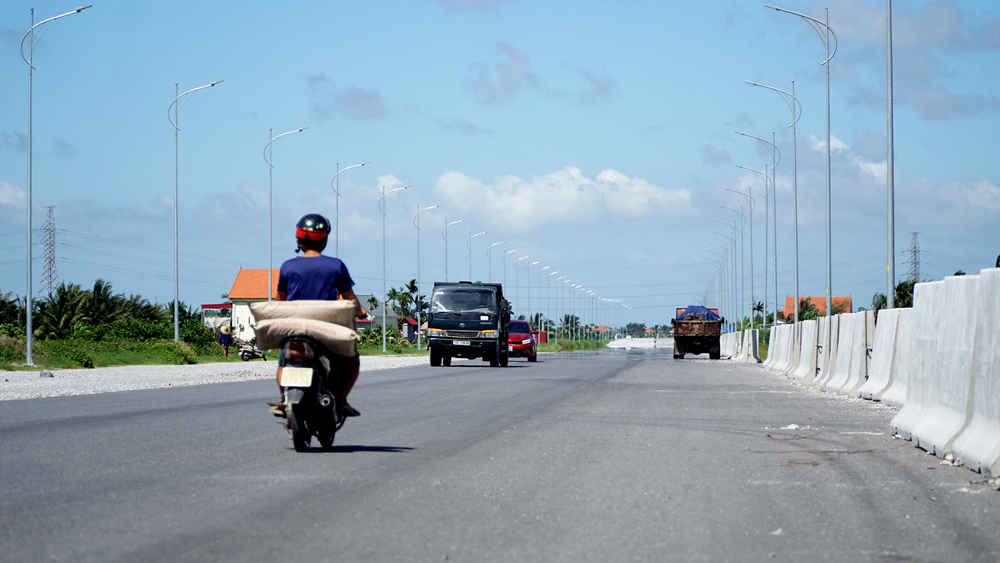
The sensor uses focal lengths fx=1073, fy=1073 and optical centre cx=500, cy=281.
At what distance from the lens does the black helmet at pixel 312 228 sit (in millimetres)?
9000

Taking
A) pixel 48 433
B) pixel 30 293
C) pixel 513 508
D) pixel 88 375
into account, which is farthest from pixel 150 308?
pixel 513 508

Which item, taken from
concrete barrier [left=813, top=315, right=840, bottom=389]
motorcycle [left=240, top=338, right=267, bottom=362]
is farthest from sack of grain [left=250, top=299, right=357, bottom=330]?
motorcycle [left=240, top=338, right=267, bottom=362]

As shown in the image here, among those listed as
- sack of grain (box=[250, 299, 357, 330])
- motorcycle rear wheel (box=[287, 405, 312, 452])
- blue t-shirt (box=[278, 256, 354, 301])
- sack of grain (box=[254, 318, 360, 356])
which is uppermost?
blue t-shirt (box=[278, 256, 354, 301])

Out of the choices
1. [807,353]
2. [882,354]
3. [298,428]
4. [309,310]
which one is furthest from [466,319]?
Result: [309,310]

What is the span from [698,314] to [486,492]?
168ft

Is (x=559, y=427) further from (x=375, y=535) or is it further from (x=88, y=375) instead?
(x=88, y=375)

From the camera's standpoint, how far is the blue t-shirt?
8.88 metres

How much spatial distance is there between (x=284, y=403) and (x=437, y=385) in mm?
12829

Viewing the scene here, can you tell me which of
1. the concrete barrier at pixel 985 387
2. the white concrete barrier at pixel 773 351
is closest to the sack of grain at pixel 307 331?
the concrete barrier at pixel 985 387

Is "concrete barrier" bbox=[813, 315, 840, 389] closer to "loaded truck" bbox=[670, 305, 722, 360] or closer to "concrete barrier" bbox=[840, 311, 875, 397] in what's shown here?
"concrete barrier" bbox=[840, 311, 875, 397]

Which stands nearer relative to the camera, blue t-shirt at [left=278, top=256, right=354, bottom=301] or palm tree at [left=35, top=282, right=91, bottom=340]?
blue t-shirt at [left=278, top=256, right=354, bottom=301]

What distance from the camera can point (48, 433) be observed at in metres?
10.6

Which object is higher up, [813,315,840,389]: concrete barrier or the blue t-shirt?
the blue t-shirt

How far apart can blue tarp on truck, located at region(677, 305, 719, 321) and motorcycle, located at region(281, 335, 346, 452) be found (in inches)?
1926
